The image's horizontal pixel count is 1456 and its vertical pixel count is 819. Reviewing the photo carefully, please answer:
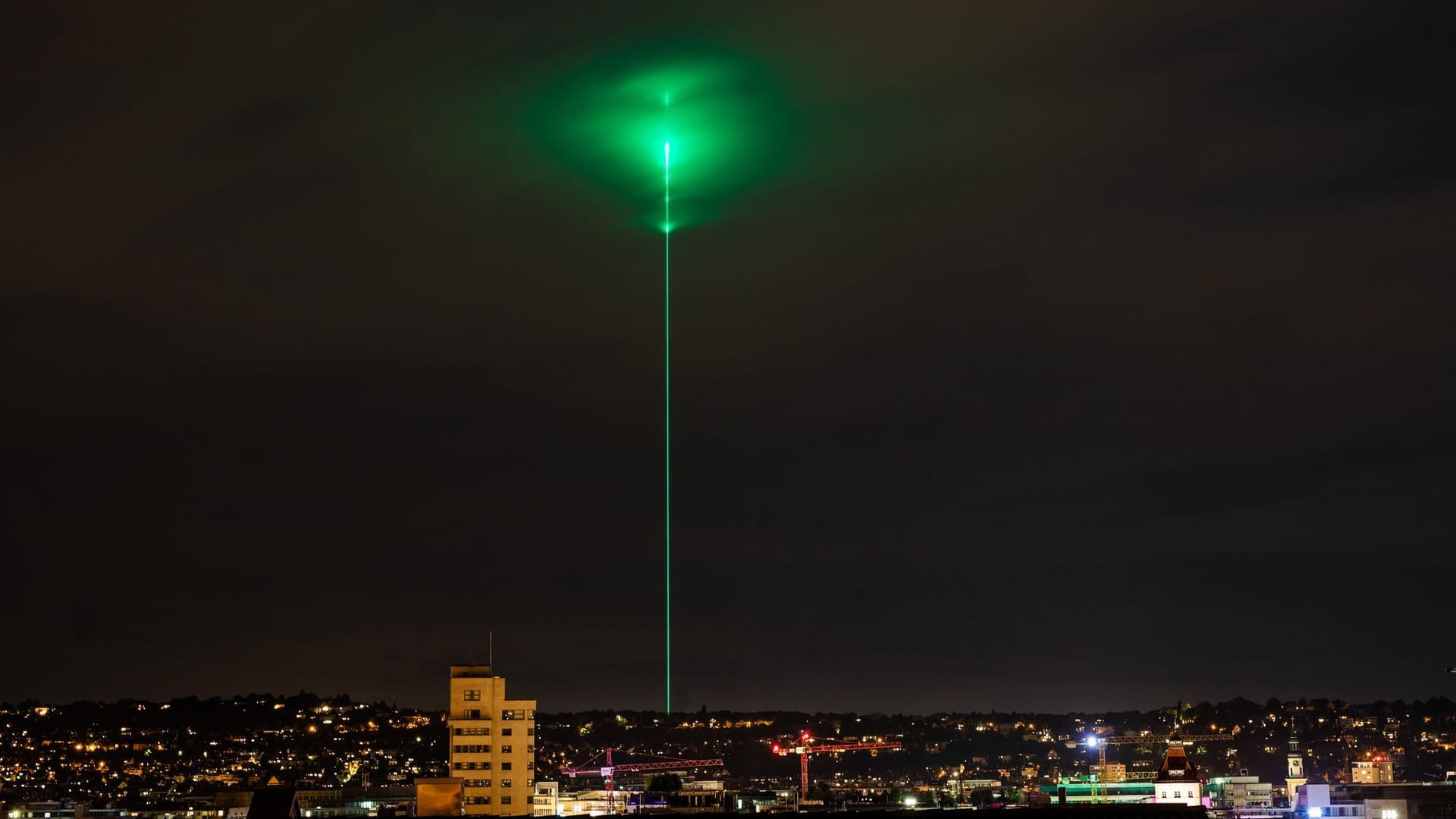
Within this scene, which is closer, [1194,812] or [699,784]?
[1194,812]

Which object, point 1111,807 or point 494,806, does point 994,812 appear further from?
point 494,806

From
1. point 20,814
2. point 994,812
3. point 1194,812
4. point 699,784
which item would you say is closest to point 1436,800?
point 1194,812

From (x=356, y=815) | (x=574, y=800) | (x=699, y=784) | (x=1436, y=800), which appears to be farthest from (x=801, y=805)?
(x=1436, y=800)

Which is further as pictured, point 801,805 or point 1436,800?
point 801,805

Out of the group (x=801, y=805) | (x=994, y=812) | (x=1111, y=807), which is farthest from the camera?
(x=801, y=805)

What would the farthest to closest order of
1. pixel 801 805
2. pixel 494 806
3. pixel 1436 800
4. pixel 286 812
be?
pixel 801 805
pixel 1436 800
pixel 494 806
pixel 286 812

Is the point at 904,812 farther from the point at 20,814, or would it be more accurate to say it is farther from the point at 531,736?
the point at 20,814
